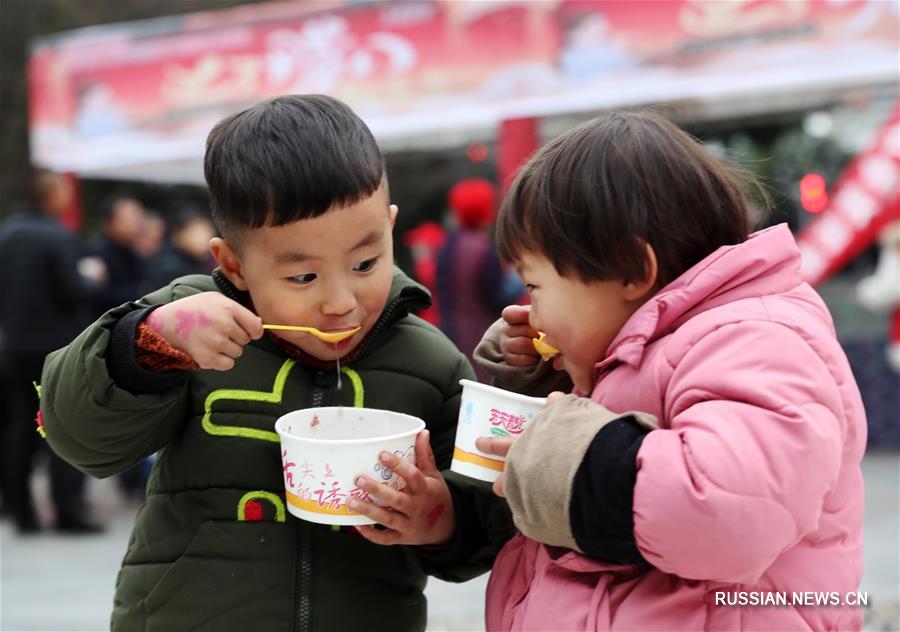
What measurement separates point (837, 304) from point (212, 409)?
7.27 m

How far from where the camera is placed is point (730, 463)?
1194 mm

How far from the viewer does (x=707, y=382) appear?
127 cm

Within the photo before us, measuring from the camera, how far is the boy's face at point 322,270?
1625 millimetres

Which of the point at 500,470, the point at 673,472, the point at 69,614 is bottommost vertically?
the point at 69,614

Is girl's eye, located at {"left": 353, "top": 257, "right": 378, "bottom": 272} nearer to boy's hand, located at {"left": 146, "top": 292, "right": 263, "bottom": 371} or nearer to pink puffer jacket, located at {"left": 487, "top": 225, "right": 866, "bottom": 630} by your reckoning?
boy's hand, located at {"left": 146, "top": 292, "right": 263, "bottom": 371}

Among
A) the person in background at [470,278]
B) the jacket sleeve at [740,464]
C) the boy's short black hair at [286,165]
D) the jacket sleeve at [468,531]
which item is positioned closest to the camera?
the jacket sleeve at [740,464]

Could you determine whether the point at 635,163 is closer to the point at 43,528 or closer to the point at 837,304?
the point at 43,528

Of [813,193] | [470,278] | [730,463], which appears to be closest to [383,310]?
[730,463]

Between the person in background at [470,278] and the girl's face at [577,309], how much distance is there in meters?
4.51

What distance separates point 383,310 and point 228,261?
30 centimetres

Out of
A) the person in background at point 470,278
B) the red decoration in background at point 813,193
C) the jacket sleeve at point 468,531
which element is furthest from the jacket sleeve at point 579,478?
the red decoration in background at point 813,193

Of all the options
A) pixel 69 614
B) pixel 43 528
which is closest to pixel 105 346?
pixel 69 614

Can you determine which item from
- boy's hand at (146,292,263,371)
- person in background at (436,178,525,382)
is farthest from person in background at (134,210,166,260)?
boy's hand at (146,292,263,371)

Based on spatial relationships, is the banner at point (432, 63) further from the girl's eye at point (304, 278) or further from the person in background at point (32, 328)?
the girl's eye at point (304, 278)
